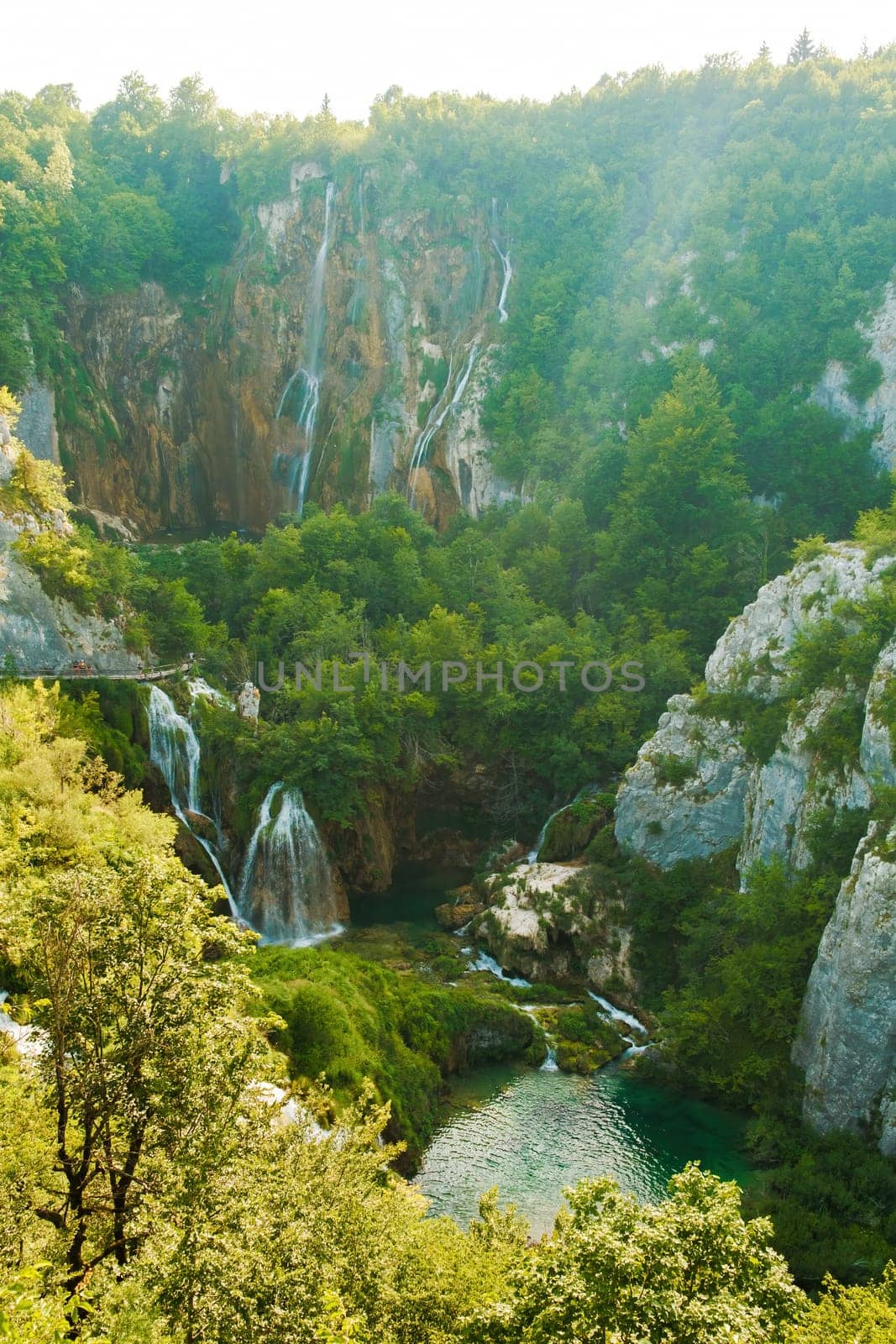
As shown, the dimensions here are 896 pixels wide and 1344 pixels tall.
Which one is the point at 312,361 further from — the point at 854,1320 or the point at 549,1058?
the point at 854,1320

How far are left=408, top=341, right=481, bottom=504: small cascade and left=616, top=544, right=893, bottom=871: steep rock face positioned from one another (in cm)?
2960

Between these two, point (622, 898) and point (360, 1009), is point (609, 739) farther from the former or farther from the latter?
point (360, 1009)

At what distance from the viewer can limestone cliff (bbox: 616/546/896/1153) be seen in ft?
80.1

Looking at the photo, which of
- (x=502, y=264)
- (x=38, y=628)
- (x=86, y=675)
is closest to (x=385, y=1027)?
(x=86, y=675)

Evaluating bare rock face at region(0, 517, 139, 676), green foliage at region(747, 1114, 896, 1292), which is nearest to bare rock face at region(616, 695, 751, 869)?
green foliage at region(747, 1114, 896, 1292)

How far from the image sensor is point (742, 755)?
1356 inches

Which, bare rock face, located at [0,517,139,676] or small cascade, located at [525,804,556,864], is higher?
bare rock face, located at [0,517,139,676]

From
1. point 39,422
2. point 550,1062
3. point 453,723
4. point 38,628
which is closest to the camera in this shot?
point 550,1062

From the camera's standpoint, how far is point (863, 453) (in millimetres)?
50125

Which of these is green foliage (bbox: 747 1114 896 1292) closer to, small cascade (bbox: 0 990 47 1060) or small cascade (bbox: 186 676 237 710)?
small cascade (bbox: 0 990 47 1060)

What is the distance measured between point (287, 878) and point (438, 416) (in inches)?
1345

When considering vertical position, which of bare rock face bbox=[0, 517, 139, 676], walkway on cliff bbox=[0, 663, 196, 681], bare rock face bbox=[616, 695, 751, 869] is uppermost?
bare rock face bbox=[0, 517, 139, 676]

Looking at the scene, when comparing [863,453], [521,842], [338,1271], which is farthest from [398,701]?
[338,1271]

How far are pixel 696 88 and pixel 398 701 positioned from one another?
156 ft
